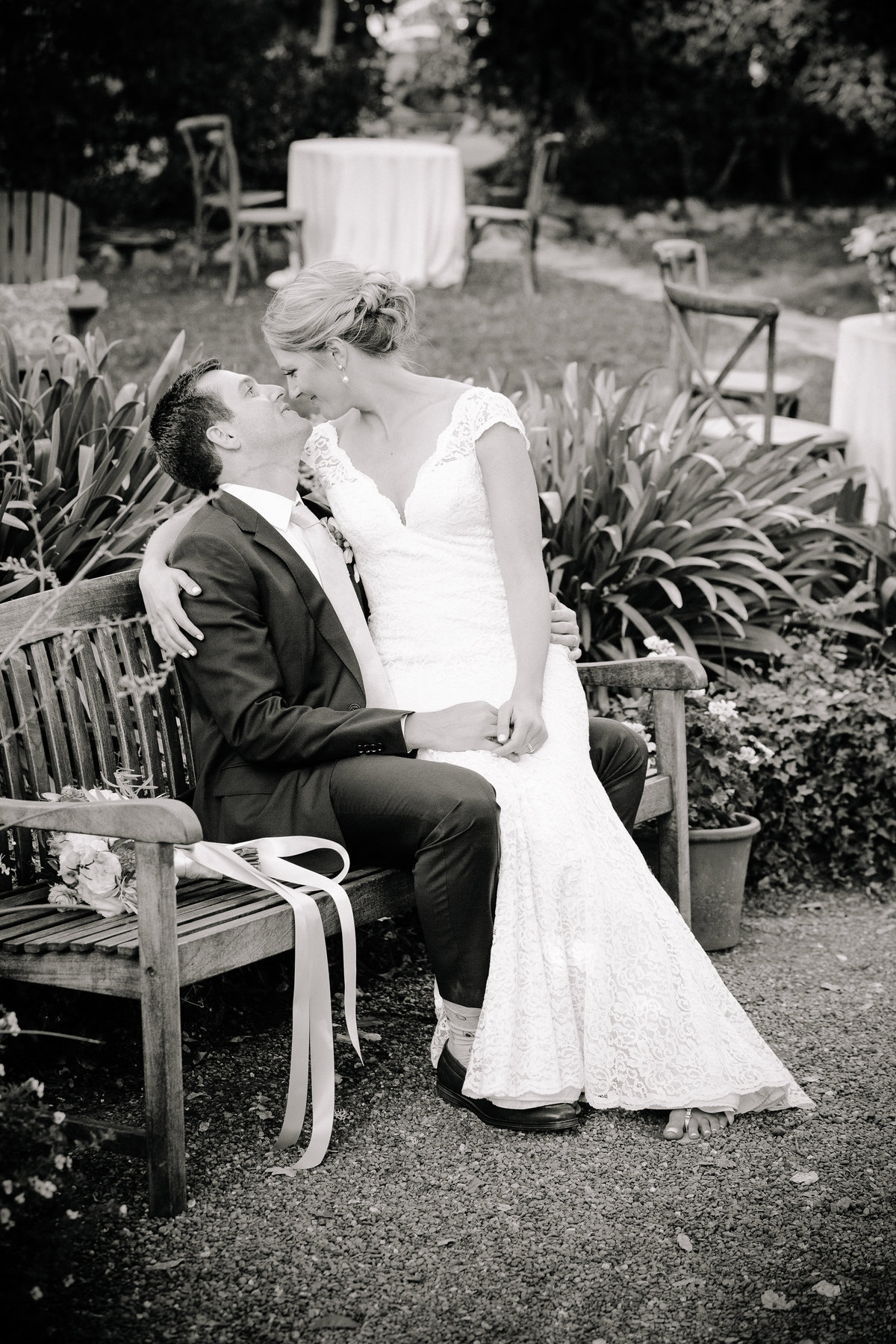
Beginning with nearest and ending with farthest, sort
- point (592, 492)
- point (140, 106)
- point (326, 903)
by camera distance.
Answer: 1. point (326, 903)
2. point (592, 492)
3. point (140, 106)

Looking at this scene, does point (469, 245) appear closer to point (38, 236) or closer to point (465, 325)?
point (465, 325)

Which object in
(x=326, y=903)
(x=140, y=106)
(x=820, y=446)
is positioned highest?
(x=140, y=106)

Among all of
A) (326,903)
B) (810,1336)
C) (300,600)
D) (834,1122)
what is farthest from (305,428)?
(810,1336)

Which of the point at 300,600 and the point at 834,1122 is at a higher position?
the point at 300,600

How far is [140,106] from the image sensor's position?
14.7 m

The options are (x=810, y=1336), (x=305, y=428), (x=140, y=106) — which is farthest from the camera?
(x=140, y=106)

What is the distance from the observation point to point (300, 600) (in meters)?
3.22

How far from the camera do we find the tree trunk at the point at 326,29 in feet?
53.1

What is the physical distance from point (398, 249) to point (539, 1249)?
34.3 feet

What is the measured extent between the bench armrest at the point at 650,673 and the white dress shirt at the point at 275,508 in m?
0.94

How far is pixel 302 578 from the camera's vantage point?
3244 millimetres

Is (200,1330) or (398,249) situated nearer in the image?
(200,1330)

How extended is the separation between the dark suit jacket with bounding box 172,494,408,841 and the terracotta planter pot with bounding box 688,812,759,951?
4.36 feet

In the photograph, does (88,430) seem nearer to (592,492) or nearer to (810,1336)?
(592,492)
